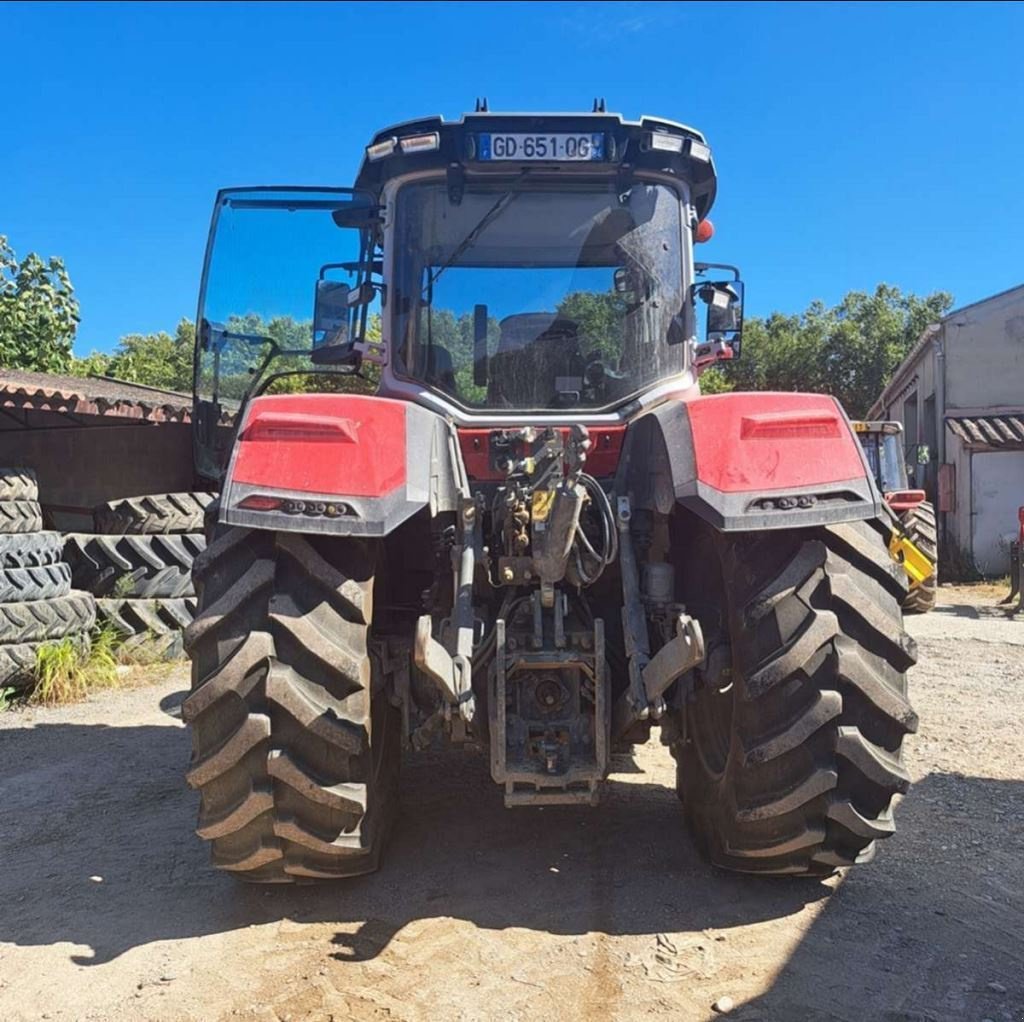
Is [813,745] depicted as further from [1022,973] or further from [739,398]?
[739,398]

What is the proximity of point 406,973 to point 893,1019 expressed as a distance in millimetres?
1309

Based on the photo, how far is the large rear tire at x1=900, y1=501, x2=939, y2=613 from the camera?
11234 millimetres

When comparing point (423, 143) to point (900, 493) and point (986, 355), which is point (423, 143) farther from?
point (986, 355)

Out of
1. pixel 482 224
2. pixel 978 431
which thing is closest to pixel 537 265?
pixel 482 224

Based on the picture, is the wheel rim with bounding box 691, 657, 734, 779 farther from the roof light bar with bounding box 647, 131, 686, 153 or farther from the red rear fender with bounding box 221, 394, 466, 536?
the roof light bar with bounding box 647, 131, 686, 153

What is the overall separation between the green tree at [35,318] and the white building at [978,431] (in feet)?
51.0

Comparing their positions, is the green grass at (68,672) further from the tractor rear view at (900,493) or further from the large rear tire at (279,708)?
the tractor rear view at (900,493)

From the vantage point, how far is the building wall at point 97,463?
472 inches

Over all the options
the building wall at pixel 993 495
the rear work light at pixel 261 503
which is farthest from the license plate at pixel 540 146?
the building wall at pixel 993 495

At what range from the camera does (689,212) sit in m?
4.03

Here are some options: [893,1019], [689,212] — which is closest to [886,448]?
[689,212]

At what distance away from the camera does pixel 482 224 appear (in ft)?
12.6

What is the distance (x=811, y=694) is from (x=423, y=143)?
2431 mm

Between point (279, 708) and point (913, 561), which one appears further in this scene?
point (913, 561)
